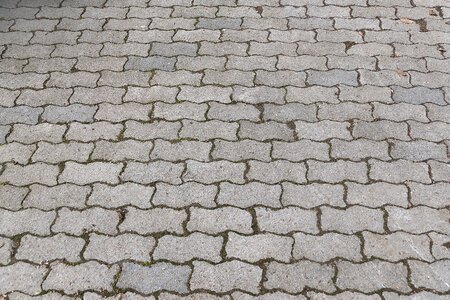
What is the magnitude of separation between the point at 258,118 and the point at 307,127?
327mm

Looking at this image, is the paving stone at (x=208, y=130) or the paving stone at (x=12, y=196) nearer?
the paving stone at (x=12, y=196)

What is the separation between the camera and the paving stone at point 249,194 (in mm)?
3584

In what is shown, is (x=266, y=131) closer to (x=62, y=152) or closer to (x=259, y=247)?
(x=259, y=247)

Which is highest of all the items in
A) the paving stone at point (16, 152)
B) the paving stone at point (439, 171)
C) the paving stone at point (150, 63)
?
the paving stone at point (16, 152)

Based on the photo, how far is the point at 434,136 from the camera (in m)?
4.04

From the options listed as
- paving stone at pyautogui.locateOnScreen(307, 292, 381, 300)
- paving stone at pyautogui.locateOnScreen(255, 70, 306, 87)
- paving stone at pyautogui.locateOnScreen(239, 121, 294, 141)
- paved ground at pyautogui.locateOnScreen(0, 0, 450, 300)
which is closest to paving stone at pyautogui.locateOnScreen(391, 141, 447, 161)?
paved ground at pyautogui.locateOnScreen(0, 0, 450, 300)

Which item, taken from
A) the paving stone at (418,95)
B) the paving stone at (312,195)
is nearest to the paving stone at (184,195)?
the paving stone at (312,195)

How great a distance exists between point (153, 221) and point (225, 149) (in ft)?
2.39

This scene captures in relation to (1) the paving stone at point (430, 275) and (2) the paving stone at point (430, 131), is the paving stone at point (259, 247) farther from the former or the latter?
(2) the paving stone at point (430, 131)

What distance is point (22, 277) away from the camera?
320cm

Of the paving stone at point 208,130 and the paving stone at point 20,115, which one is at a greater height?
the paving stone at point 20,115

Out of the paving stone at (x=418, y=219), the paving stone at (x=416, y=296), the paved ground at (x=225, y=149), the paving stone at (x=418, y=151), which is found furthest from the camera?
the paving stone at (x=418, y=151)

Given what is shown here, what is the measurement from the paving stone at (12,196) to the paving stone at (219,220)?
97 centimetres

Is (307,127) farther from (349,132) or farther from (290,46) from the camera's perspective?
(290,46)
